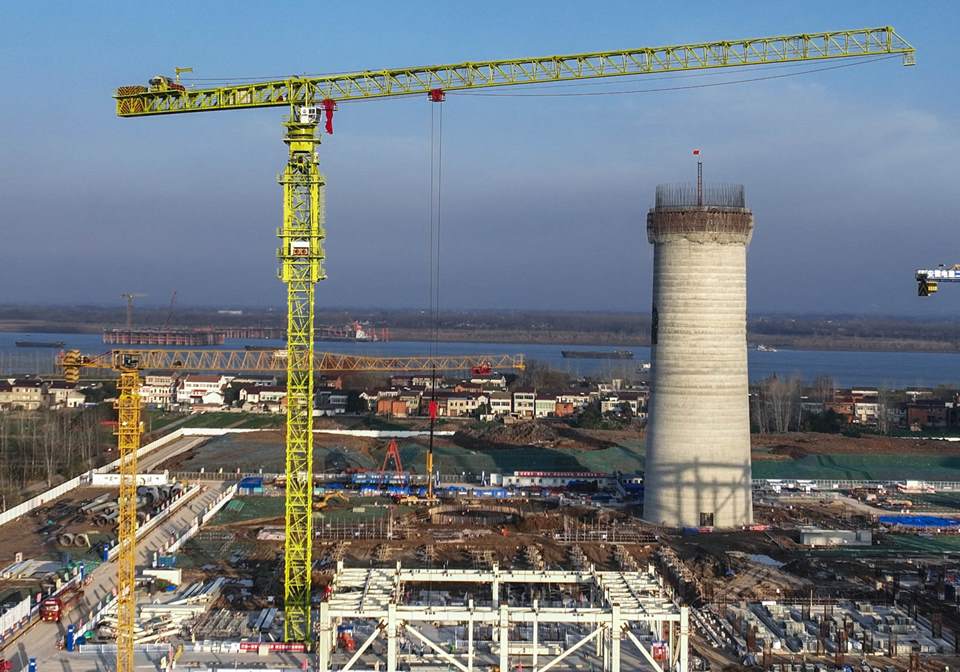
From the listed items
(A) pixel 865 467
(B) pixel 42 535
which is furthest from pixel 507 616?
(A) pixel 865 467

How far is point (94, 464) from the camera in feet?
153

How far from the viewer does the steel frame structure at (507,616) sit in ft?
60.7

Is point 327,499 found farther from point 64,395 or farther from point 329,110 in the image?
point 64,395

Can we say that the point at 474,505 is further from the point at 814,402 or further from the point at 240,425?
the point at 814,402

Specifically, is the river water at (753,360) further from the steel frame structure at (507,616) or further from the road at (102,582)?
the steel frame structure at (507,616)

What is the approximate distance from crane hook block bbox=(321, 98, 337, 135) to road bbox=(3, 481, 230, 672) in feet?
37.8

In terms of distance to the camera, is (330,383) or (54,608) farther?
(330,383)

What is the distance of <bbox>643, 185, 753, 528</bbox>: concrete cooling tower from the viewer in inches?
1298

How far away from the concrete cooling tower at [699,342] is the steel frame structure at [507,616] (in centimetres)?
1234

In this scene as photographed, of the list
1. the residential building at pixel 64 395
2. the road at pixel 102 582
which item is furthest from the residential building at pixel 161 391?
the road at pixel 102 582

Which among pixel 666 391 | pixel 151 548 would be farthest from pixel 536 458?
pixel 151 548

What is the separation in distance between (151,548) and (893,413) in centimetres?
5034

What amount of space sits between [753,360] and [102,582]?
14354cm

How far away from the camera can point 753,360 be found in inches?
6442
